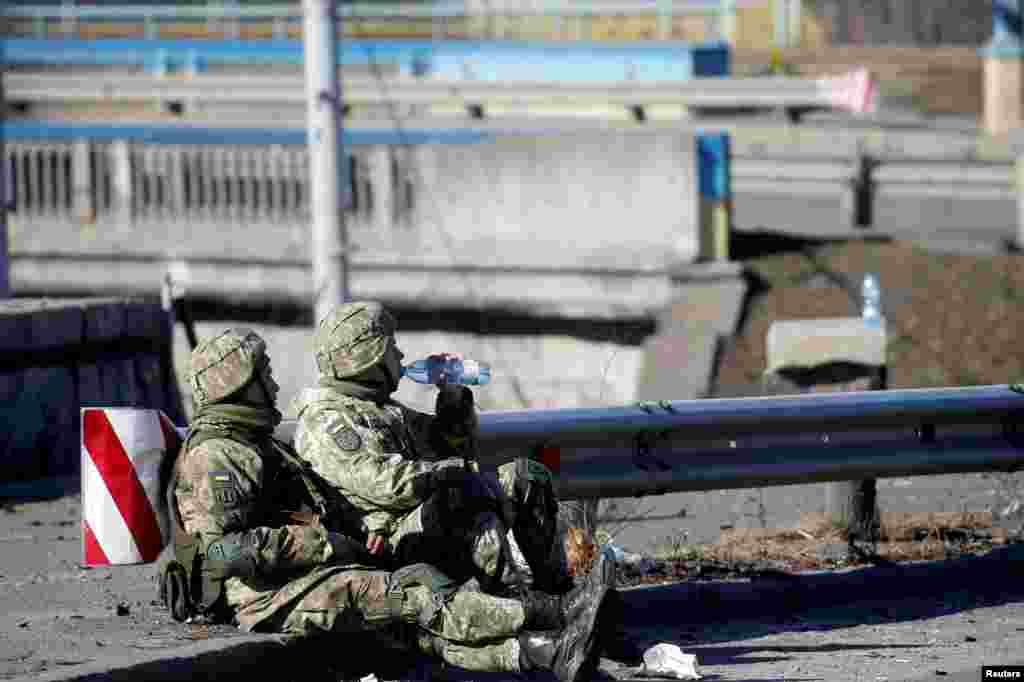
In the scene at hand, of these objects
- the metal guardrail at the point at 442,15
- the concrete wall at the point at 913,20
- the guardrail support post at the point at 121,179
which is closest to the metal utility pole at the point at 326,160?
the guardrail support post at the point at 121,179

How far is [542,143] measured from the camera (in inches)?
719

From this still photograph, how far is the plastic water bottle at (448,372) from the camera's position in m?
7.20

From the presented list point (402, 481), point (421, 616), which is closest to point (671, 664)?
point (421, 616)

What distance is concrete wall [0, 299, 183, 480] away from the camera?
34.4 ft

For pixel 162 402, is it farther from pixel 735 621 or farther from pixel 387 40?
pixel 387 40

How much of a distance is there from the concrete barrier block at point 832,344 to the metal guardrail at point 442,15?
74.7 feet

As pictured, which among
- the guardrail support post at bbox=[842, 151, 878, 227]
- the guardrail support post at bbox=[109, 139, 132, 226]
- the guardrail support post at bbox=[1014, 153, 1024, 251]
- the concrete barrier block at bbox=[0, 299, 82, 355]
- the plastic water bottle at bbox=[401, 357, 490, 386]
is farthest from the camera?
the guardrail support post at bbox=[842, 151, 878, 227]

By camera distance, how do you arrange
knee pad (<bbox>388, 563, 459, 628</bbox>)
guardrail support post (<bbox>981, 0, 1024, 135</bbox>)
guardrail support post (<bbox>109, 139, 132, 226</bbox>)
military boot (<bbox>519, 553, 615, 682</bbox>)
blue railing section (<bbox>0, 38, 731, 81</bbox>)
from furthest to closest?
blue railing section (<bbox>0, 38, 731, 81</bbox>)
guardrail support post (<bbox>981, 0, 1024, 135</bbox>)
guardrail support post (<bbox>109, 139, 132, 226</bbox>)
knee pad (<bbox>388, 563, 459, 628</bbox>)
military boot (<bbox>519, 553, 615, 682</bbox>)

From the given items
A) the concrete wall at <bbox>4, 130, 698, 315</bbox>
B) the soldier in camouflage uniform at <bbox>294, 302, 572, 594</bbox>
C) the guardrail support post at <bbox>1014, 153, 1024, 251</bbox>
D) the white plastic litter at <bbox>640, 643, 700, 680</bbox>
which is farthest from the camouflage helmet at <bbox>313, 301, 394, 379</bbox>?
the guardrail support post at <bbox>1014, 153, 1024, 251</bbox>

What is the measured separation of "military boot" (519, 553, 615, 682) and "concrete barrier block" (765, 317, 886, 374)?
2.88 metres

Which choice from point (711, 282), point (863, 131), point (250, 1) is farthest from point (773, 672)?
point (250, 1)

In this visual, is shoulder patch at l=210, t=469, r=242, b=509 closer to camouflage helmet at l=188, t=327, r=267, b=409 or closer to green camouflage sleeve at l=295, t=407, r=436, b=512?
camouflage helmet at l=188, t=327, r=267, b=409

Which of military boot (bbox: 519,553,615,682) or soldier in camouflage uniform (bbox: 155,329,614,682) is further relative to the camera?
soldier in camouflage uniform (bbox: 155,329,614,682)

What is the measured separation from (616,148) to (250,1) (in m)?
24.0
